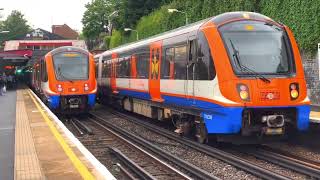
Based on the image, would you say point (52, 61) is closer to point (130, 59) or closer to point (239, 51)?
point (130, 59)

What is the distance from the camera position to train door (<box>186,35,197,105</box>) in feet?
41.5

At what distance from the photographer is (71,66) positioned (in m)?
22.2

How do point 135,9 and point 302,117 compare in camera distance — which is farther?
point 135,9

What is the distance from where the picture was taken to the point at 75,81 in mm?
21812

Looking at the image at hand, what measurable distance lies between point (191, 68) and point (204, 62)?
2.76ft

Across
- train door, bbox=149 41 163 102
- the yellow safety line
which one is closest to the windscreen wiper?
the yellow safety line

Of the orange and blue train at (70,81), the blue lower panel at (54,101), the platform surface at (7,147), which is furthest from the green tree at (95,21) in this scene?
the platform surface at (7,147)

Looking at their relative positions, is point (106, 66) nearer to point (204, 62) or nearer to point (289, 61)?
point (204, 62)

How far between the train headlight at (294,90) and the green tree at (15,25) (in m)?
122

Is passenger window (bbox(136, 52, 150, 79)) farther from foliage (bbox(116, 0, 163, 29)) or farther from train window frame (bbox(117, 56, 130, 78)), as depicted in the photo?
foliage (bbox(116, 0, 163, 29))

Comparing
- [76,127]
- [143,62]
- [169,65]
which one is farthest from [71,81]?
[169,65]

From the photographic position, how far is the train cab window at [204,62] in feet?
38.6

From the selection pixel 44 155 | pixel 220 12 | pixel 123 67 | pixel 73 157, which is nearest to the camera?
pixel 73 157

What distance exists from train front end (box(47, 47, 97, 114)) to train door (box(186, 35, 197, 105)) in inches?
376
